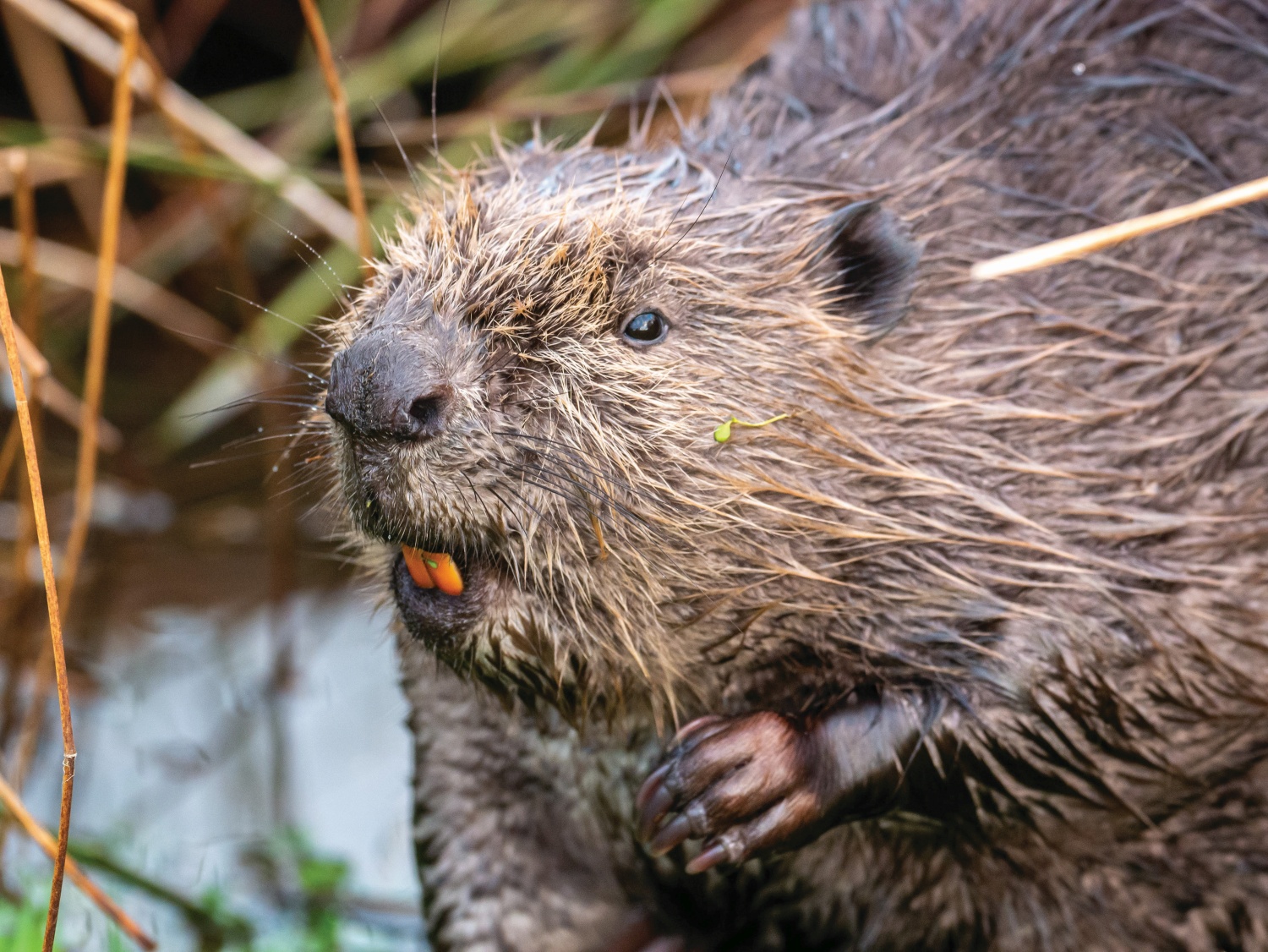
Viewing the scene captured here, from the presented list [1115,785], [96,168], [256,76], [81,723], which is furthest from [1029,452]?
[256,76]

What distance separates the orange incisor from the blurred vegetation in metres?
1.19

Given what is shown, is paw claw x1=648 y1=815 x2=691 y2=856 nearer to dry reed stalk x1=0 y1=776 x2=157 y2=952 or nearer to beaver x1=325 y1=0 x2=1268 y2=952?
beaver x1=325 y1=0 x2=1268 y2=952

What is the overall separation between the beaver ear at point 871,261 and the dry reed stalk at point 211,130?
1445 mm

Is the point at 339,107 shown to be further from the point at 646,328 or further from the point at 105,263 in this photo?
the point at 646,328

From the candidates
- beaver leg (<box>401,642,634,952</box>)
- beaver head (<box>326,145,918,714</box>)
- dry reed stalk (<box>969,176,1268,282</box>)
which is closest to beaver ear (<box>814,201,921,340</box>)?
beaver head (<box>326,145,918,714</box>)

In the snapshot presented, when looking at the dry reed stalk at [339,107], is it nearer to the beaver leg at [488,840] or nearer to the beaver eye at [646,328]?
the beaver eye at [646,328]

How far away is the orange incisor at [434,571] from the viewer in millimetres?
1991

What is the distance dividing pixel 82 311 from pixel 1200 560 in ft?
10.7

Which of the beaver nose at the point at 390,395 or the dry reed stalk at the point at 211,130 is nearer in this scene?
the beaver nose at the point at 390,395

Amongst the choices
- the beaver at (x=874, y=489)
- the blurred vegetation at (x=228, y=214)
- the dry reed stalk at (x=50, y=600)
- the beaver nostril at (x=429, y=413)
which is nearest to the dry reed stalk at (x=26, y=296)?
Result: the blurred vegetation at (x=228, y=214)

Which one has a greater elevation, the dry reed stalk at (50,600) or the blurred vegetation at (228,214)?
the blurred vegetation at (228,214)

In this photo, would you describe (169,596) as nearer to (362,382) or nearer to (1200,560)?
(362,382)

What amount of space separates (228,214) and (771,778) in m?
2.70

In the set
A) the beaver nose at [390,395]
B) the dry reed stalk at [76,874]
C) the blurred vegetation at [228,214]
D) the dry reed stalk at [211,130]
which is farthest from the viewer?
the blurred vegetation at [228,214]
